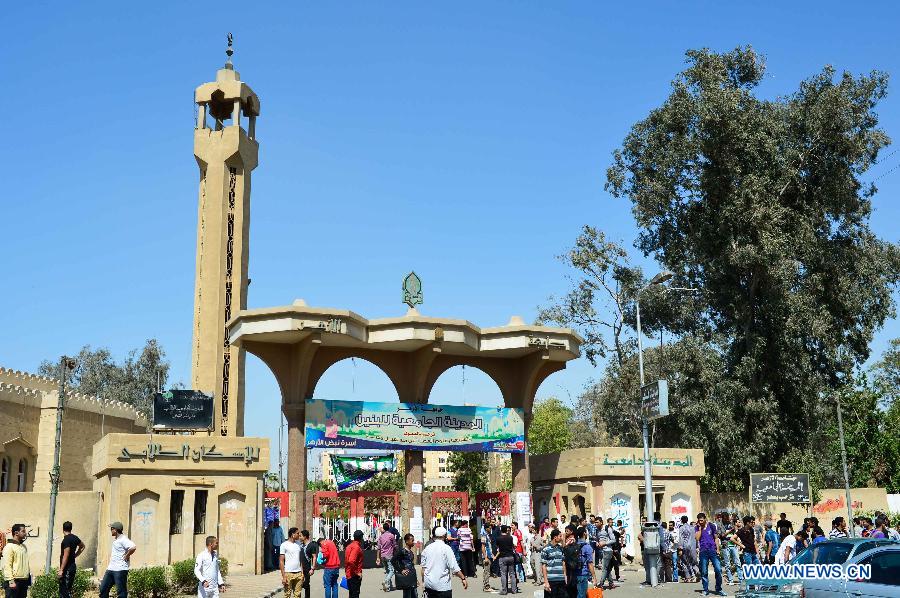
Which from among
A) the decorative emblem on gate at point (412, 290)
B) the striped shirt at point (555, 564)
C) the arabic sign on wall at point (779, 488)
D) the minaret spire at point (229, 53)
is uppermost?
the minaret spire at point (229, 53)

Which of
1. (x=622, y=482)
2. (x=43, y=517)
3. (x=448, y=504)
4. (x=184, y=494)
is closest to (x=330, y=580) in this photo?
(x=184, y=494)

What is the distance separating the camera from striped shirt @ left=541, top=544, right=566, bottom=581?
1348 cm

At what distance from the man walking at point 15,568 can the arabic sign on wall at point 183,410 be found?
17.6 metres

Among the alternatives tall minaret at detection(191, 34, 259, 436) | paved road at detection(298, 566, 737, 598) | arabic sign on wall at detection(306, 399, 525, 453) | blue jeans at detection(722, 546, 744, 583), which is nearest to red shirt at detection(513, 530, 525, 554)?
paved road at detection(298, 566, 737, 598)

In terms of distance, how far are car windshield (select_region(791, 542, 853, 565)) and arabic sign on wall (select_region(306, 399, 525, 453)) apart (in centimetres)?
1886

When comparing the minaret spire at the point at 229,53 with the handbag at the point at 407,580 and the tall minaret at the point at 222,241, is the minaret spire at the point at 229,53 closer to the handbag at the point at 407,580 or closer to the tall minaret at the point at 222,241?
the tall minaret at the point at 222,241

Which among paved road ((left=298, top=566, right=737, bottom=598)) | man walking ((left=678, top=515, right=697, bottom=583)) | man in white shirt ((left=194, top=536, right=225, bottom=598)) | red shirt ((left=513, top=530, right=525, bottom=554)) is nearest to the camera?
man in white shirt ((left=194, top=536, right=225, bottom=598))

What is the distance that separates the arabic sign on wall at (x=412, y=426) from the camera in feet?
99.2

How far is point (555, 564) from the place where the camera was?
13.5m

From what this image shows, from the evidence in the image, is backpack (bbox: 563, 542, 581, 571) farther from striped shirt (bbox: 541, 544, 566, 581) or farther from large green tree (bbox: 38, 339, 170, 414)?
large green tree (bbox: 38, 339, 170, 414)

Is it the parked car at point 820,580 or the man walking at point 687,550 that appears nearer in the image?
the parked car at point 820,580

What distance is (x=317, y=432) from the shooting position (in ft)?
98.6

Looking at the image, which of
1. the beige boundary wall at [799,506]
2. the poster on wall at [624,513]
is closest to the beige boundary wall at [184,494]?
the poster on wall at [624,513]

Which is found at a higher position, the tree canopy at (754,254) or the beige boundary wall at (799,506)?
the tree canopy at (754,254)
